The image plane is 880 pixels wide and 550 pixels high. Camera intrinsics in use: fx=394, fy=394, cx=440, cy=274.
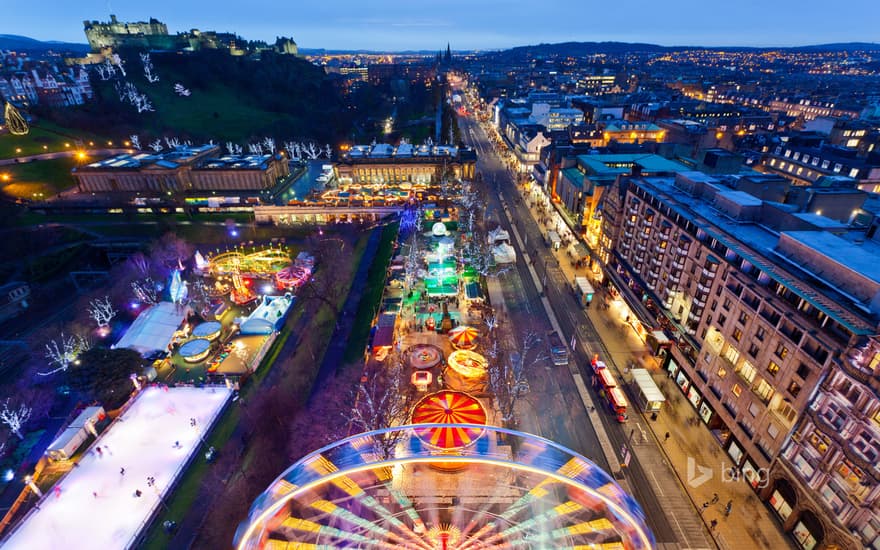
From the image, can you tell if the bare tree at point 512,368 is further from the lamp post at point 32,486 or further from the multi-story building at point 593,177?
the lamp post at point 32,486

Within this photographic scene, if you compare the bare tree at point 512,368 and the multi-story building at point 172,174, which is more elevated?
the multi-story building at point 172,174

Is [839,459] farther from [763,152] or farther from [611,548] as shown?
[763,152]

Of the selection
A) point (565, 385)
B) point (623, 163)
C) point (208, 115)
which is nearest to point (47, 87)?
point (208, 115)

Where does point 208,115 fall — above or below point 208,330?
above

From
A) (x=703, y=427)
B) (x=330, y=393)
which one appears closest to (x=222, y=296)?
(x=330, y=393)

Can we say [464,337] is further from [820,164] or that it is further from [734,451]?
[820,164]

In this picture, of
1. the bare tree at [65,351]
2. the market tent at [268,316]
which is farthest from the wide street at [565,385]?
the bare tree at [65,351]
